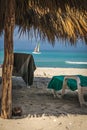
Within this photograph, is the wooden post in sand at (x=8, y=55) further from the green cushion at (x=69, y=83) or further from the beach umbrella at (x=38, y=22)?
the green cushion at (x=69, y=83)

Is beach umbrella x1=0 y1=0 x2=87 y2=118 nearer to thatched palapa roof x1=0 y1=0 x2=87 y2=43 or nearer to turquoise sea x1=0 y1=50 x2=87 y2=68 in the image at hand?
thatched palapa roof x1=0 y1=0 x2=87 y2=43

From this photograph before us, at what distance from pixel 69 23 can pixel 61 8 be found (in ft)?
4.27

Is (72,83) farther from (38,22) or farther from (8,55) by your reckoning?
(8,55)

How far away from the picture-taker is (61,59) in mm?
14750

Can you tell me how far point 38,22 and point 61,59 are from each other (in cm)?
1012

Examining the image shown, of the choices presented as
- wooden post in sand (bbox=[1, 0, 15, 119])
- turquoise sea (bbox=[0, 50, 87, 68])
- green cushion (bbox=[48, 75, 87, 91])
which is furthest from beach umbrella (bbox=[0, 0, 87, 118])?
turquoise sea (bbox=[0, 50, 87, 68])

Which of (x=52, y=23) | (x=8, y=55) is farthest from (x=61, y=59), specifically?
(x=8, y=55)

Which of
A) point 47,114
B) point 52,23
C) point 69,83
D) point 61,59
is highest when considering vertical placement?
point 52,23

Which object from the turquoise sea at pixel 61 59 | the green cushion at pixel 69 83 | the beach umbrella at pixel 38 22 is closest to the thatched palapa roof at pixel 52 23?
the beach umbrella at pixel 38 22

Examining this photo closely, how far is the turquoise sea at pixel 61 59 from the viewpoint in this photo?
1309 centimetres

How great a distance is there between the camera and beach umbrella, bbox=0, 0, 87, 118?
Result: 3061 millimetres

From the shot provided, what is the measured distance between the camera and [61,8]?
11.0 feet

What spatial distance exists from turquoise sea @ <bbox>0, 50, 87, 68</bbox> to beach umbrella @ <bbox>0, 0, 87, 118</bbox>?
301 inches

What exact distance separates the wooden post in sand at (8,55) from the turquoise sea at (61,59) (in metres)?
9.56
